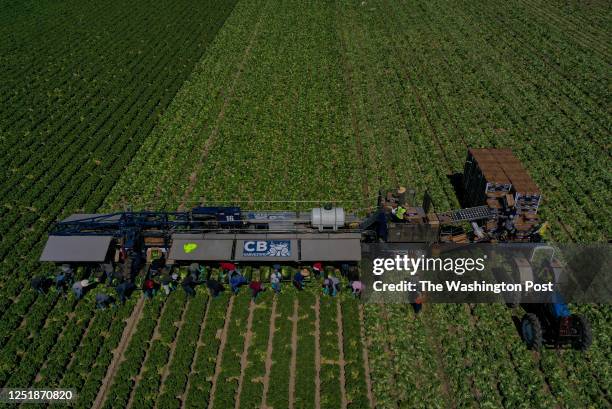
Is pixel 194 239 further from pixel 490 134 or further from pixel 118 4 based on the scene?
pixel 118 4

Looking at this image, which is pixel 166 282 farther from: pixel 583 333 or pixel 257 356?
pixel 583 333

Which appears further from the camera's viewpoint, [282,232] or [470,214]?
[470,214]

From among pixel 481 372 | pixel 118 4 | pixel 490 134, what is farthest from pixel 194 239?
pixel 118 4

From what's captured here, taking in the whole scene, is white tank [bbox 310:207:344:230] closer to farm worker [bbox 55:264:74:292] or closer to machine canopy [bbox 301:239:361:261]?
machine canopy [bbox 301:239:361:261]

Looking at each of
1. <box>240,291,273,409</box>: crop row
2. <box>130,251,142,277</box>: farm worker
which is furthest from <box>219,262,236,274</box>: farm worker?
<box>130,251,142,277</box>: farm worker

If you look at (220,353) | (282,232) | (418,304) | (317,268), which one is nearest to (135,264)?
(220,353)

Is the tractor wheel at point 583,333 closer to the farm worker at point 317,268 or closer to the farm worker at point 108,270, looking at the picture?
the farm worker at point 317,268

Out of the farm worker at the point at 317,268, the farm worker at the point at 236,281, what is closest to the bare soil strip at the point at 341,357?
the farm worker at the point at 317,268
